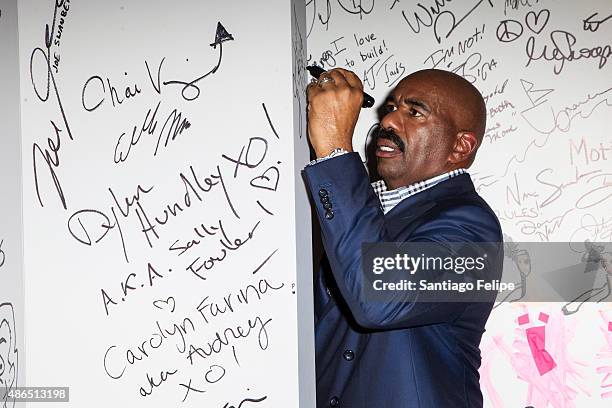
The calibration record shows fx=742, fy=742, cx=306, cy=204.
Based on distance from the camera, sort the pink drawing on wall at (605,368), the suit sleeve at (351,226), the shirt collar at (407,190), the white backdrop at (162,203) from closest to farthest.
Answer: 1. the white backdrop at (162,203)
2. the suit sleeve at (351,226)
3. the shirt collar at (407,190)
4. the pink drawing on wall at (605,368)

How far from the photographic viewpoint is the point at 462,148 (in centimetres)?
156

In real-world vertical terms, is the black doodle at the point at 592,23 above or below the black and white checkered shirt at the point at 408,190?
above

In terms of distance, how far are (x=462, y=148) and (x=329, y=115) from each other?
468 millimetres

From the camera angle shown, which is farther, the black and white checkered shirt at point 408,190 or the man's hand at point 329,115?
the black and white checkered shirt at point 408,190

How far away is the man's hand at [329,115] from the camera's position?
1.20 metres

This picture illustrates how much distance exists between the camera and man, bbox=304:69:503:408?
3.91ft

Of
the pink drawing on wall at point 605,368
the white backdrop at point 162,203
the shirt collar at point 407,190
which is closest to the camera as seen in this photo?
the white backdrop at point 162,203

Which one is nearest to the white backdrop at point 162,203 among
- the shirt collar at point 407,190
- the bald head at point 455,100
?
the shirt collar at point 407,190

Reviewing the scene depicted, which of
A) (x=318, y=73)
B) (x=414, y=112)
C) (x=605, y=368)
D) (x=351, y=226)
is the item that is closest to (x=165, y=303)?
(x=351, y=226)

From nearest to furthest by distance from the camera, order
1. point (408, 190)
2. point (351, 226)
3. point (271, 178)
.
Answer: point (271, 178) → point (351, 226) → point (408, 190)

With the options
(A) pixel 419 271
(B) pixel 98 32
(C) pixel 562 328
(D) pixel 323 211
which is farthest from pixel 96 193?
(C) pixel 562 328

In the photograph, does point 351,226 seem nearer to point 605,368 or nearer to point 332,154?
point 332,154

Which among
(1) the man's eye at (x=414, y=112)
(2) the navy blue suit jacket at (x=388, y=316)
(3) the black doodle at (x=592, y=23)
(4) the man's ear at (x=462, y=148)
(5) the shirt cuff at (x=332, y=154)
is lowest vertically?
(2) the navy blue suit jacket at (x=388, y=316)

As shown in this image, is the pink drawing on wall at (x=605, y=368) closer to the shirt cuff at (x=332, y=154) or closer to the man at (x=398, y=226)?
the man at (x=398, y=226)
